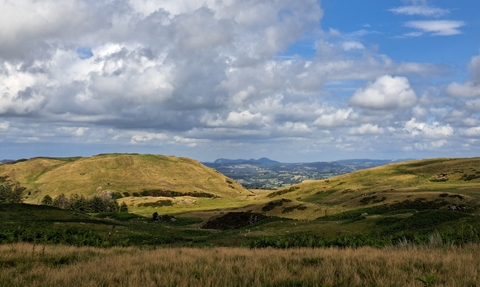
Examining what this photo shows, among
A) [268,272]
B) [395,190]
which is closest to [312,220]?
[395,190]

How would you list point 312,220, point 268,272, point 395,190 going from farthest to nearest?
point 395,190, point 312,220, point 268,272

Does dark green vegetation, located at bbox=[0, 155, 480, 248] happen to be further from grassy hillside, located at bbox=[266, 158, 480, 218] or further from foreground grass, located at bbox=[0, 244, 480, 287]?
foreground grass, located at bbox=[0, 244, 480, 287]

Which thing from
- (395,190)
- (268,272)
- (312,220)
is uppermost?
(268,272)

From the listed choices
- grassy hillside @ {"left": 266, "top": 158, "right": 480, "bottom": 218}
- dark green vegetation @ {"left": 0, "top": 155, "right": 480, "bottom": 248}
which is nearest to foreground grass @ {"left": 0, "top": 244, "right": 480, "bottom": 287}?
dark green vegetation @ {"left": 0, "top": 155, "right": 480, "bottom": 248}

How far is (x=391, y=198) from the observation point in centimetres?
6425

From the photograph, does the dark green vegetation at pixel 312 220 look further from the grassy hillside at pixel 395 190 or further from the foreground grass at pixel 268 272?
the foreground grass at pixel 268 272

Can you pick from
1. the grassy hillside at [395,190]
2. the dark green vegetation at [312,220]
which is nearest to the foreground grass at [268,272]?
the dark green vegetation at [312,220]

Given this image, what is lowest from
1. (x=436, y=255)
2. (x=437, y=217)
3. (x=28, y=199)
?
(x=28, y=199)

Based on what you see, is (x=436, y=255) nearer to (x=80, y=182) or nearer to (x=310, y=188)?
(x=310, y=188)

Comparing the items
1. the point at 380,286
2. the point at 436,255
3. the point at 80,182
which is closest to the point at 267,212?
the point at 436,255

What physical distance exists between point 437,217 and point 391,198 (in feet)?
106

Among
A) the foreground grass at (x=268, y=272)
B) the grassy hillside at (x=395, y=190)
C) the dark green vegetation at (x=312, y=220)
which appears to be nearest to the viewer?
the foreground grass at (x=268, y=272)

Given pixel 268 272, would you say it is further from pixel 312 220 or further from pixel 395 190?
pixel 395 190

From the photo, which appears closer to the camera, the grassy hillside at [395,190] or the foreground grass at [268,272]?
the foreground grass at [268,272]
